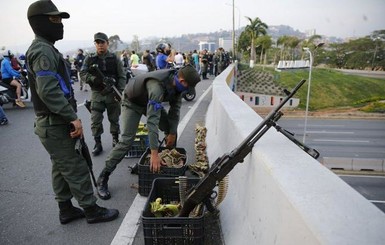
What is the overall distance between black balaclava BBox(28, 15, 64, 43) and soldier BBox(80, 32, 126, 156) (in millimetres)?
2444

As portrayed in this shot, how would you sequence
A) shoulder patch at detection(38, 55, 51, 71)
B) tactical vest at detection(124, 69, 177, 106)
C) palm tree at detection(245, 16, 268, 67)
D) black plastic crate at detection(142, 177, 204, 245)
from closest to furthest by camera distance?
black plastic crate at detection(142, 177, 204, 245)
shoulder patch at detection(38, 55, 51, 71)
tactical vest at detection(124, 69, 177, 106)
palm tree at detection(245, 16, 268, 67)

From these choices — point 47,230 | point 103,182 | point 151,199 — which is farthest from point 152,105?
point 47,230

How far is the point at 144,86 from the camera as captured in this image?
403cm

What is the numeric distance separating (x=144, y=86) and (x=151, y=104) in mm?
454

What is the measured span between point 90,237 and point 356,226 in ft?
8.84

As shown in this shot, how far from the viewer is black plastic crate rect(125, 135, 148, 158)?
18.0 ft

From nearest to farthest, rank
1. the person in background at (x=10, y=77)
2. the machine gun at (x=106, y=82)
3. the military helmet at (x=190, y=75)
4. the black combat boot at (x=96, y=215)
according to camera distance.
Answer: the black combat boot at (x=96, y=215) < the military helmet at (x=190, y=75) < the machine gun at (x=106, y=82) < the person in background at (x=10, y=77)

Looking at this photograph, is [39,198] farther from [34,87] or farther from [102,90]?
[102,90]

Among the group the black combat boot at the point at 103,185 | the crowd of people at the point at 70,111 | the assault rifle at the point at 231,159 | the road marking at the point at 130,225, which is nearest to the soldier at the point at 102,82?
the crowd of people at the point at 70,111

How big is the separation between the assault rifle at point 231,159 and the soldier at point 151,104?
949 mm

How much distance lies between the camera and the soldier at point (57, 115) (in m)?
3.04

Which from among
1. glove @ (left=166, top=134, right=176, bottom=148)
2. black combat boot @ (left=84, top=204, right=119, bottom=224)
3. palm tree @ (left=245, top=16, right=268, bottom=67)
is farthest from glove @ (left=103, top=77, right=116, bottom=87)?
palm tree @ (left=245, top=16, right=268, bottom=67)

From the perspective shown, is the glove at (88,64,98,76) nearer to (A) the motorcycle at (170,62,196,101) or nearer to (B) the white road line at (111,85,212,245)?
(A) the motorcycle at (170,62,196,101)

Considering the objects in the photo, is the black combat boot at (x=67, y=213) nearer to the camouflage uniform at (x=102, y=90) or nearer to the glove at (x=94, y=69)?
the camouflage uniform at (x=102, y=90)
